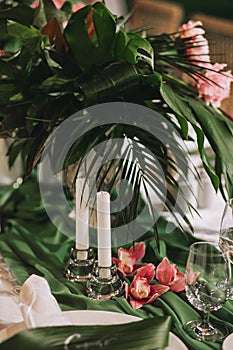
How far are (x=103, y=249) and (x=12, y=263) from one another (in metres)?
0.24

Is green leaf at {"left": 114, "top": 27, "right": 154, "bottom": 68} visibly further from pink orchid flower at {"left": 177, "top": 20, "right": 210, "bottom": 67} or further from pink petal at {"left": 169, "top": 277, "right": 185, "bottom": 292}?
pink petal at {"left": 169, "top": 277, "right": 185, "bottom": 292}

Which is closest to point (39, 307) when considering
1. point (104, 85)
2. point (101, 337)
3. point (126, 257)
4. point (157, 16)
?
point (101, 337)

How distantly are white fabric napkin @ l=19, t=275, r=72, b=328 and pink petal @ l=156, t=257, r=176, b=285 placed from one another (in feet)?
0.87

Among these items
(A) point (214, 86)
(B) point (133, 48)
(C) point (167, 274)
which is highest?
(B) point (133, 48)

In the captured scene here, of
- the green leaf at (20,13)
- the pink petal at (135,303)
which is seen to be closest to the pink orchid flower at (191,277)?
the pink petal at (135,303)

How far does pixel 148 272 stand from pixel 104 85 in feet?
1.12

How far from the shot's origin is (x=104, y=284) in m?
1.21

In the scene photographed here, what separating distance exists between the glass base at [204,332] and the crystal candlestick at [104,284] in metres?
0.15

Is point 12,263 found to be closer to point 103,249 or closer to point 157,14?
point 103,249

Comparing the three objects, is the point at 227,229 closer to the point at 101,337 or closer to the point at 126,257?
the point at 126,257

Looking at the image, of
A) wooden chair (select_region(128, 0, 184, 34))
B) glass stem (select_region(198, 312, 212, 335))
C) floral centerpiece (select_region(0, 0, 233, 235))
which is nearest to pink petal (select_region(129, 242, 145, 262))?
floral centerpiece (select_region(0, 0, 233, 235))

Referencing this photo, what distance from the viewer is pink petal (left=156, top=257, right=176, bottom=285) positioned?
125 centimetres

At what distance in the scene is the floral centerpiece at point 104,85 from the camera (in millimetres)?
1286

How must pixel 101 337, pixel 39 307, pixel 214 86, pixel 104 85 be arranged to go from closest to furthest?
pixel 101 337 → pixel 39 307 → pixel 104 85 → pixel 214 86
